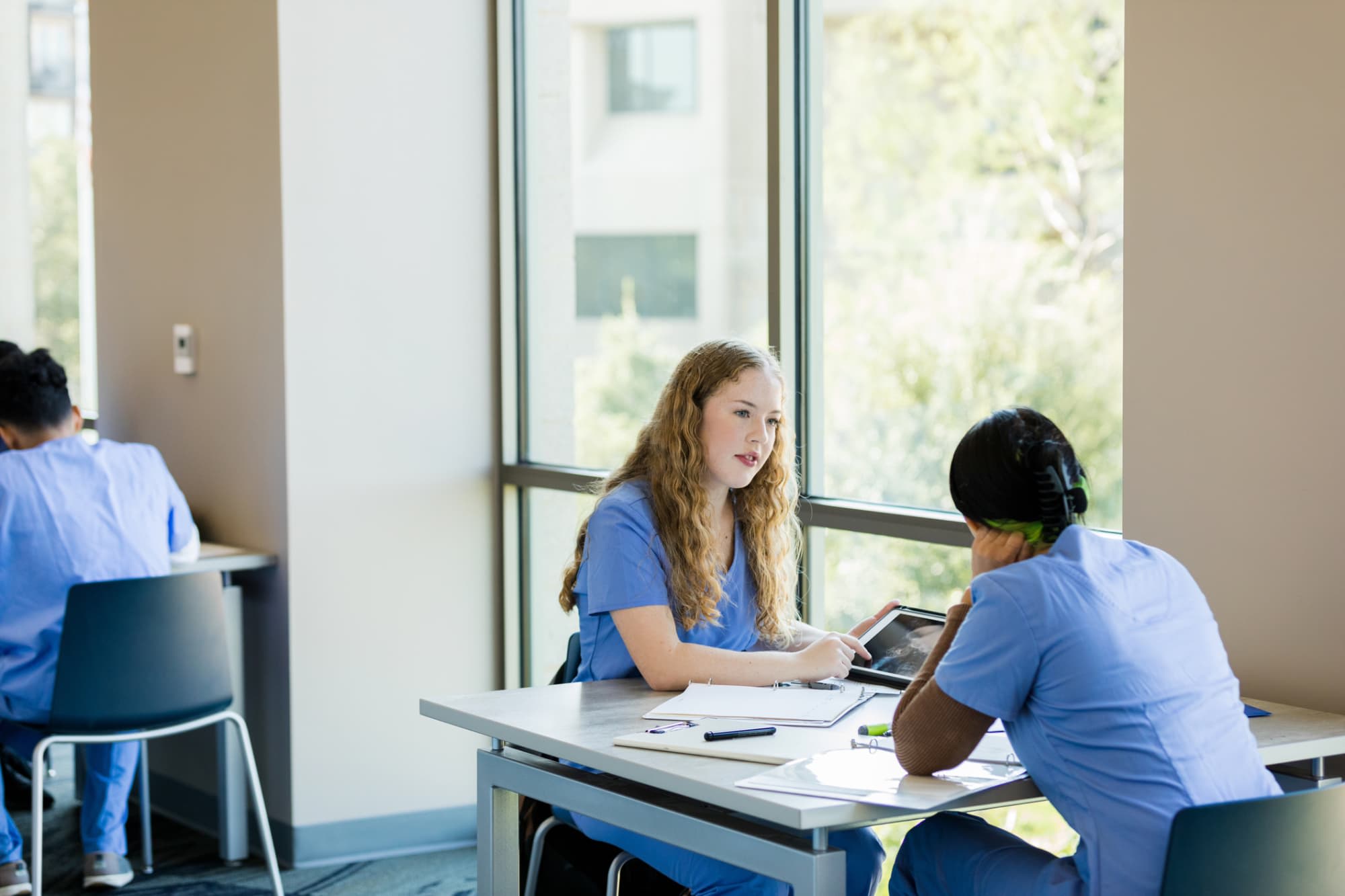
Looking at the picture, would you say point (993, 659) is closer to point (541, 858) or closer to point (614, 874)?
point (614, 874)

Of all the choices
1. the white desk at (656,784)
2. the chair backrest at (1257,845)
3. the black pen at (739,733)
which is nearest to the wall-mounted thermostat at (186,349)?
the white desk at (656,784)

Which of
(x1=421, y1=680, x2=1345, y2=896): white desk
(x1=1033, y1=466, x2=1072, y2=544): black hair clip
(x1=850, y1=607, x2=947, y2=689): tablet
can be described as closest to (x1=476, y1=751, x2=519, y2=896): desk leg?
(x1=421, y1=680, x2=1345, y2=896): white desk

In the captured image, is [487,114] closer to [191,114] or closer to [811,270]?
[191,114]

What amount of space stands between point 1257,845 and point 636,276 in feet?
8.45

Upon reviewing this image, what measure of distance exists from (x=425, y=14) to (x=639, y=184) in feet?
2.52

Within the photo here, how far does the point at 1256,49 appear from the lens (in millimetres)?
2211

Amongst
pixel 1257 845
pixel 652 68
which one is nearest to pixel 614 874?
pixel 1257 845

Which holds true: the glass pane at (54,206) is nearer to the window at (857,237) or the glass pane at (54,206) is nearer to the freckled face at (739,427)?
the window at (857,237)

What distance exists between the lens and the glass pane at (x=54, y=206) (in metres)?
6.62

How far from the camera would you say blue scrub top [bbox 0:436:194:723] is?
323cm

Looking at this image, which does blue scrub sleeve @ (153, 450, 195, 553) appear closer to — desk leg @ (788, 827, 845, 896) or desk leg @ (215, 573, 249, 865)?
desk leg @ (215, 573, 249, 865)

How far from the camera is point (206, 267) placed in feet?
13.1

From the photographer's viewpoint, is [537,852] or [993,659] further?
[537,852]

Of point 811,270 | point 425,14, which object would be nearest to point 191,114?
point 425,14
